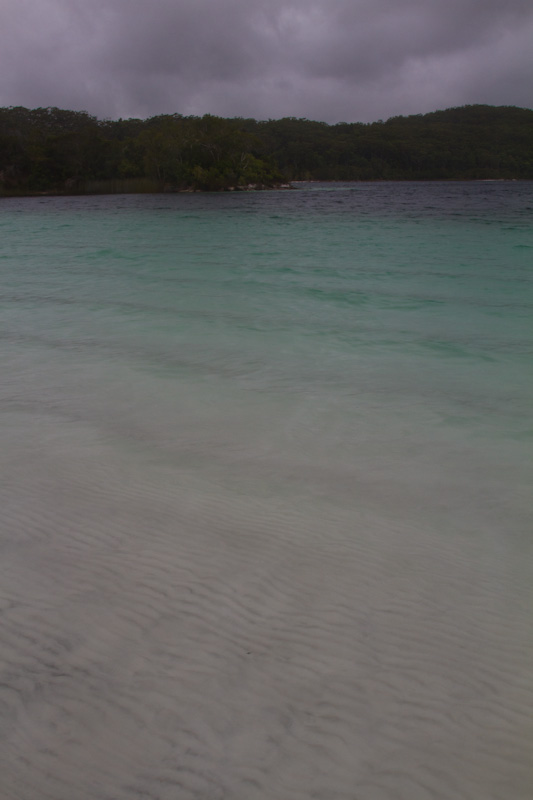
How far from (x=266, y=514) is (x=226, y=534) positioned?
28 centimetres

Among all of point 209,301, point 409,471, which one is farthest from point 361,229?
point 409,471

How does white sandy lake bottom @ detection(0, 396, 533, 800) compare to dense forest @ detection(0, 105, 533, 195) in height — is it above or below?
below

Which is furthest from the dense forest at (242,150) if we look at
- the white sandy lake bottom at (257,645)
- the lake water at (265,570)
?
the white sandy lake bottom at (257,645)

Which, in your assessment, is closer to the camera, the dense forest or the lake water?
the lake water

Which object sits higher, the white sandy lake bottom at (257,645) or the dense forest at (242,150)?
the dense forest at (242,150)

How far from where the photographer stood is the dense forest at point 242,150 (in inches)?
2972

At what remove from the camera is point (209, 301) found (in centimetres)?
909

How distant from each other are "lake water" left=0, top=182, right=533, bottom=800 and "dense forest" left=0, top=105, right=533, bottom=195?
74218 mm

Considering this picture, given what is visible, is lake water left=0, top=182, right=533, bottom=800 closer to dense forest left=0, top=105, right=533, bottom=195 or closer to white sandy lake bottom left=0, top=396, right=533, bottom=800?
white sandy lake bottom left=0, top=396, right=533, bottom=800

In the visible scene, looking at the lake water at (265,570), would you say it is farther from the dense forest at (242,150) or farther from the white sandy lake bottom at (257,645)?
the dense forest at (242,150)

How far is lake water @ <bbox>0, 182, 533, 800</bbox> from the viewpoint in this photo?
1.66 m

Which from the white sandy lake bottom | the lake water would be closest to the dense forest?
the lake water

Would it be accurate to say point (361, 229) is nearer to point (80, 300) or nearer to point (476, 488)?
point (80, 300)

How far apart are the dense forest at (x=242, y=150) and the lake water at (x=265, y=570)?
243 ft
